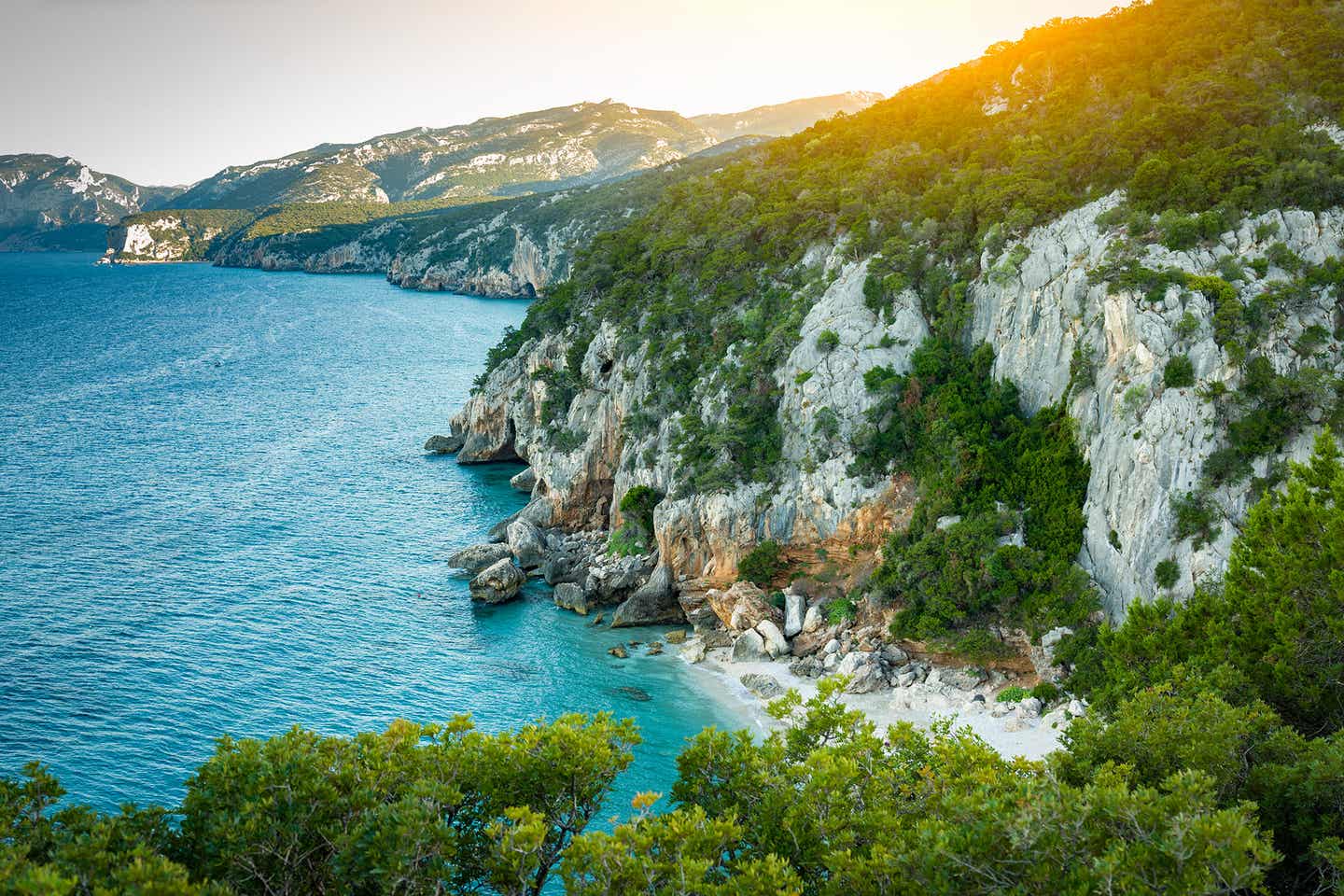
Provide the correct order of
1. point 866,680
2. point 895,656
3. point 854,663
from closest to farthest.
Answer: point 866,680
point 854,663
point 895,656

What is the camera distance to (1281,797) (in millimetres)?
17891

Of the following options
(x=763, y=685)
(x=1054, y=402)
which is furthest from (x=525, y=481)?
(x=1054, y=402)

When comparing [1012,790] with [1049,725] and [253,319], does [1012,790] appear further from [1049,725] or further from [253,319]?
[253,319]

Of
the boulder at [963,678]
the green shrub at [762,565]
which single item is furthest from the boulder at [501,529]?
the boulder at [963,678]

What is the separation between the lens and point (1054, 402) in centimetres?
4116

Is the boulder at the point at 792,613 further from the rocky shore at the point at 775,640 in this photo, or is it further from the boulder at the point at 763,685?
the boulder at the point at 763,685

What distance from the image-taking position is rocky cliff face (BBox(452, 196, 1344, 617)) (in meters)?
33.9

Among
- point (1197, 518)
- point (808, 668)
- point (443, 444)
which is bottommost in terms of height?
point (808, 668)

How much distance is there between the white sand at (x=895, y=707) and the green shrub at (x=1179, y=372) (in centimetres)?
1536

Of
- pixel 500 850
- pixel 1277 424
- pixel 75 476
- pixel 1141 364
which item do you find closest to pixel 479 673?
pixel 500 850

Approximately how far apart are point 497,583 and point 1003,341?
32.7 m

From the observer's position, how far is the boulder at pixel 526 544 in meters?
55.4

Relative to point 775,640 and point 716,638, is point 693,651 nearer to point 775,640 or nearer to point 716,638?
point 716,638

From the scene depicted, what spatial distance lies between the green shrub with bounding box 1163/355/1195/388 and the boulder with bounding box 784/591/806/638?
2057cm
